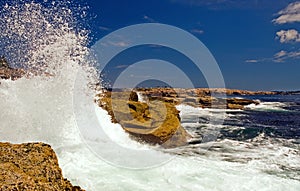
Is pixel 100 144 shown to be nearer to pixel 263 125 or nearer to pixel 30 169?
pixel 30 169

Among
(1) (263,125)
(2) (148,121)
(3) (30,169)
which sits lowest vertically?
(3) (30,169)

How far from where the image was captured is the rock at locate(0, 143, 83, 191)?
11.3ft

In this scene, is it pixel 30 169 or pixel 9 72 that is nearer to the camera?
pixel 30 169

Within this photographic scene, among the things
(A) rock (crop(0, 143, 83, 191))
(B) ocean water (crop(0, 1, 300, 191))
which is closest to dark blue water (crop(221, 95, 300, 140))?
(B) ocean water (crop(0, 1, 300, 191))

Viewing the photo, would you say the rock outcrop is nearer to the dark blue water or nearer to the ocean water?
the ocean water

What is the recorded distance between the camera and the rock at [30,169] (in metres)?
3.45

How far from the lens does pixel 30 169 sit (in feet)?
12.9

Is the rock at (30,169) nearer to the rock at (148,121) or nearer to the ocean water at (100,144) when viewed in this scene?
the ocean water at (100,144)

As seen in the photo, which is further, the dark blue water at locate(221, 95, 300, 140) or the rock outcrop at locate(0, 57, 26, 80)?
the dark blue water at locate(221, 95, 300, 140)

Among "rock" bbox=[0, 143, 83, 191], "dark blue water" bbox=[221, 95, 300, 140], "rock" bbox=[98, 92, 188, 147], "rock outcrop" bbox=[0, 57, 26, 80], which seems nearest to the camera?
"rock" bbox=[0, 143, 83, 191]

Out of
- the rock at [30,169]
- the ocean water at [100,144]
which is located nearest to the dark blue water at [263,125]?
the ocean water at [100,144]

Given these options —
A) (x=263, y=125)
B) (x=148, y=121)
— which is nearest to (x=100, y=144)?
(x=148, y=121)

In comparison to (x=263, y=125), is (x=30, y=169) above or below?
below

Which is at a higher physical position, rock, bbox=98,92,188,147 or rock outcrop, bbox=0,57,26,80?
rock outcrop, bbox=0,57,26,80
